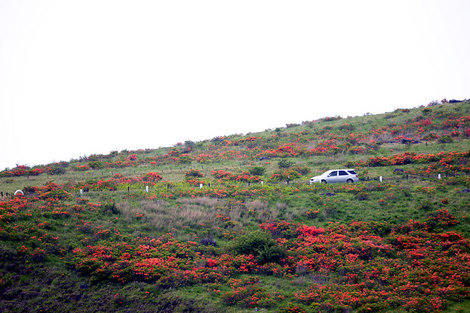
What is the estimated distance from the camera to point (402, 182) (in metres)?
24.9

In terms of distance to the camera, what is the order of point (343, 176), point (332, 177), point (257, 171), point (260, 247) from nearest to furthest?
point (260, 247) → point (343, 176) → point (332, 177) → point (257, 171)

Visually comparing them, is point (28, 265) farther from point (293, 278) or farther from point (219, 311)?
point (293, 278)

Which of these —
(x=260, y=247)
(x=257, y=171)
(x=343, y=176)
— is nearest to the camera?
(x=260, y=247)

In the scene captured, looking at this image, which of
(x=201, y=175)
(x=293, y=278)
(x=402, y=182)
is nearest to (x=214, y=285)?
(x=293, y=278)

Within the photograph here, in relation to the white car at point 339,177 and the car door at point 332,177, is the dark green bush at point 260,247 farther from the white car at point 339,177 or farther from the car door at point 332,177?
the car door at point 332,177

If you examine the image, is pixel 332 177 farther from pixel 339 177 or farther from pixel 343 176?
pixel 343 176

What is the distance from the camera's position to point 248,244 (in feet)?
54.4

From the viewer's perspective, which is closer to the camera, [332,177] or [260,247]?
[260,247]

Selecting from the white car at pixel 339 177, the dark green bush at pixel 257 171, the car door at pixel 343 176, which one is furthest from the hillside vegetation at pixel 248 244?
the dark green bush at pixel 257 171

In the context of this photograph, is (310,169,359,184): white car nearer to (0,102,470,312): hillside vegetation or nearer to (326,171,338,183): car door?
(326,171,338,183): car door

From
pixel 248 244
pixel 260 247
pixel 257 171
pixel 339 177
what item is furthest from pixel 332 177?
pixel 248 244

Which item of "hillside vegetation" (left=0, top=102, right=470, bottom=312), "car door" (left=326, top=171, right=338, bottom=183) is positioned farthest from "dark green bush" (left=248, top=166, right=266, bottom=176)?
"car door" (left=326, top=171, right=338, bottom=183)

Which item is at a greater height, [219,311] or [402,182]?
[402,182]

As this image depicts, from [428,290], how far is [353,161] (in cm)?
2512
